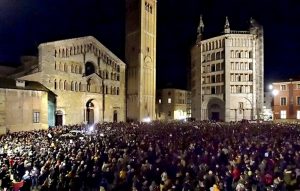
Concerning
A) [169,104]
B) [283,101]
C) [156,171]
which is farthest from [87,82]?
[156,171]

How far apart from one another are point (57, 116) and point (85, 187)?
1502 inches

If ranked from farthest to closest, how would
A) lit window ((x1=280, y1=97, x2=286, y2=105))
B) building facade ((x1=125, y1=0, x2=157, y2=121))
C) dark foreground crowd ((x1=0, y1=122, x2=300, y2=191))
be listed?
1. lit window ((x1=280, y1=97, x2=286, y2=105))
2. building facade ((x1=125, y1=0, x2=157, y2=121))
3. dark foreground crowd ((x1=0, y1=122, x2=300, y2=191))

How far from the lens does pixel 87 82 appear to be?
54.0 m

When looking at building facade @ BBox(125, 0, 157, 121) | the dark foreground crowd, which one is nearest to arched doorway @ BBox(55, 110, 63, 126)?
building facade @ BBox(125, 0, 157, 121)

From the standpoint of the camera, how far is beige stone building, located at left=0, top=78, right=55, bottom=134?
36719 millimetres

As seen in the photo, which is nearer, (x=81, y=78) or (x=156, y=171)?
(x=156, y=171)

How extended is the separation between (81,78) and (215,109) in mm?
33571

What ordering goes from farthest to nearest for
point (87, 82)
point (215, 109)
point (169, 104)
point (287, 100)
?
1. point (169, 104)
2. point (215, 109)
3. point (287, 100)
4. point (87, 82)

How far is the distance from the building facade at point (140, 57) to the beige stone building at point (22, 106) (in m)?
21.3

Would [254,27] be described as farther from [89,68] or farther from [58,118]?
[58,118]

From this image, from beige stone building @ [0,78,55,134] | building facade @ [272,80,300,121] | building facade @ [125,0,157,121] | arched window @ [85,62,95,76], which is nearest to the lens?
beige stone building @ [0,78,55,134]

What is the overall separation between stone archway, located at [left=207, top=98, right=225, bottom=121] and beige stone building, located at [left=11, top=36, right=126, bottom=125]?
22.5 meters

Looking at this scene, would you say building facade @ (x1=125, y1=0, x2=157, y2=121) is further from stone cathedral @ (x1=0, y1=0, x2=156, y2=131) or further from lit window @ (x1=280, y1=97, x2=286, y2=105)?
lit window @ (x1=280, y1=97, x2=286, y2=105)

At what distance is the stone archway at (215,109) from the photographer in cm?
7246
